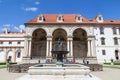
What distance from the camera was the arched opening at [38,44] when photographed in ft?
138

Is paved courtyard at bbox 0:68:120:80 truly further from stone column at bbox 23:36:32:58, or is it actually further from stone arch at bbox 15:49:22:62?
stone arch at bbox 15:49:22:62

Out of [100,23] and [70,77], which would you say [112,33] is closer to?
[100,23]

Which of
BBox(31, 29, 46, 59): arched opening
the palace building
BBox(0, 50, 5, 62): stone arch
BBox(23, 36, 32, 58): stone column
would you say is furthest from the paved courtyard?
BBox(0, 50, 5, 62): stone arch

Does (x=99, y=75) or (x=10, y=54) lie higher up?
(x=10, y=54)

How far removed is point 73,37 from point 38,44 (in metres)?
11.6

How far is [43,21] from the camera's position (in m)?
40.0

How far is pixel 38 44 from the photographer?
4278 cm

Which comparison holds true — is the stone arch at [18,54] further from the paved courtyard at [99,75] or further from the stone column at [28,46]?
the paved courtyard at [99,75]

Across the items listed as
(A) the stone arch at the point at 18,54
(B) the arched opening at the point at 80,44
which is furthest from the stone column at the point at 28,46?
(B) the arched opening at the point at 80,44

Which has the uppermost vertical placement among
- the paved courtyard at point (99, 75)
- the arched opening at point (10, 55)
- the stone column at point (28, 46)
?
the stone column at point (28, 46)

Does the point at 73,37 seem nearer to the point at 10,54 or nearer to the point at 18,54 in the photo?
the point at 18,54

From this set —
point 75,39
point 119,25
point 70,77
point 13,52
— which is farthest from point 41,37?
point 70,77

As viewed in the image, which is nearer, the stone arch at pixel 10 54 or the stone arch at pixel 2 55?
the stone arch at pixel 2 55

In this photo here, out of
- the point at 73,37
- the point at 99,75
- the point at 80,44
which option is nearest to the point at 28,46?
the point at 73,37
